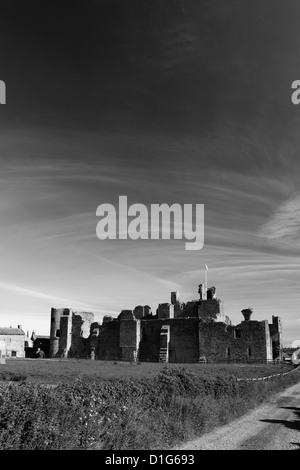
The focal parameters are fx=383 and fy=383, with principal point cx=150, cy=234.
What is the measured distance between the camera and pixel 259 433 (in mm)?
13141

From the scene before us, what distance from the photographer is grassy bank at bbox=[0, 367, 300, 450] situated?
821 centimetres

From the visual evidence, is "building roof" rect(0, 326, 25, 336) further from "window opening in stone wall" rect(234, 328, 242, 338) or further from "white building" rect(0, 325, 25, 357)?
"window opening in stone wall" rect(234, 328, 242, 338)

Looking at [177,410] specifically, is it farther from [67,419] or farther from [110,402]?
[67,419]

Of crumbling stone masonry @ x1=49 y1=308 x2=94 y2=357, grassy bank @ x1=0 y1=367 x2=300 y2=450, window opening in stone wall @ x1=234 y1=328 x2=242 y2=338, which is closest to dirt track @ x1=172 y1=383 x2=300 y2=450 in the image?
grassy bank @ x1=0 y1=367 x2=300 y2=450

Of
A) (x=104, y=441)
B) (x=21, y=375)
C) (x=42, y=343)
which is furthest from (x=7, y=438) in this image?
(x=42, y=343)

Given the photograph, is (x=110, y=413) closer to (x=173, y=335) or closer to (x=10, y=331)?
(x=173, y=335)

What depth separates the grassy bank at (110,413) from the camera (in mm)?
8211

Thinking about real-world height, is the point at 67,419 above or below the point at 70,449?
above

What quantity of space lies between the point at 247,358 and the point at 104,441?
46.9 metres

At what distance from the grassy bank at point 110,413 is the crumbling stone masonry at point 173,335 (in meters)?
38.5

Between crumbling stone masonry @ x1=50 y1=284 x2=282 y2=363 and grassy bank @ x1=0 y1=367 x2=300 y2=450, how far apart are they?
126ft

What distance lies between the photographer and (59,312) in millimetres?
71688

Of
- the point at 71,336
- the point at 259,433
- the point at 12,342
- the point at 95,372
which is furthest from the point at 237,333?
the point at 12,342
